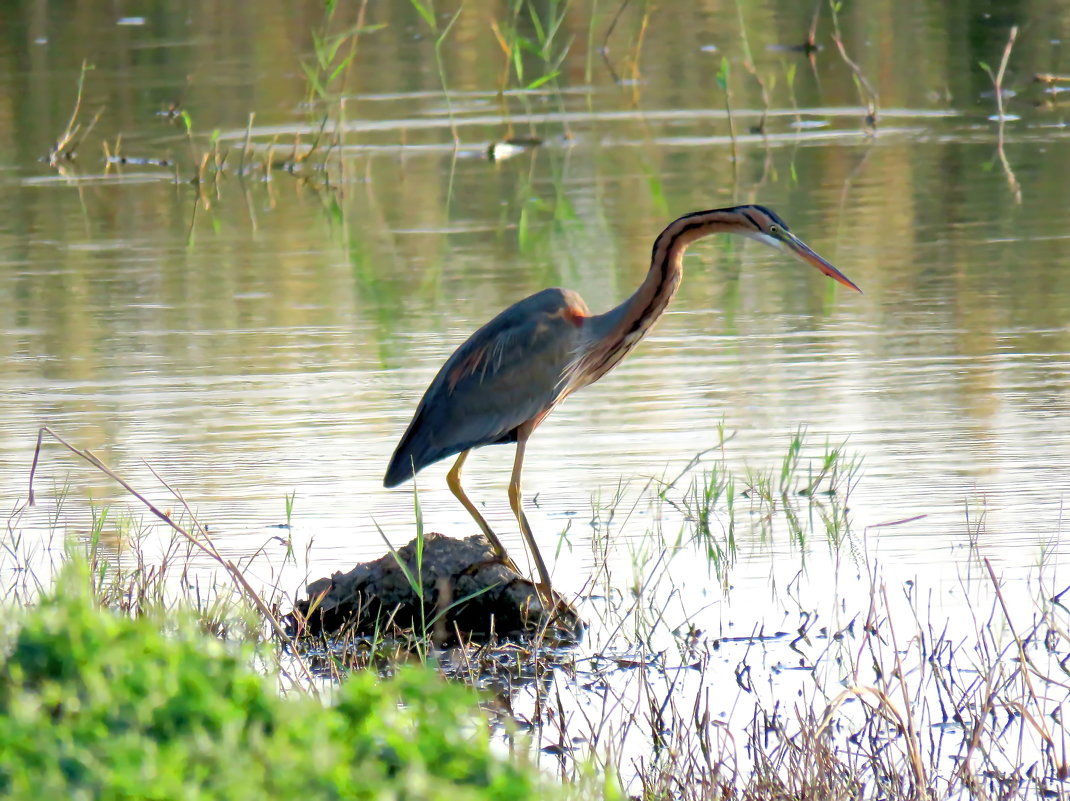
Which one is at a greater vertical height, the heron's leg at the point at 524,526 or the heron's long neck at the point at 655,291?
the heron's long neck at the point at 655,291

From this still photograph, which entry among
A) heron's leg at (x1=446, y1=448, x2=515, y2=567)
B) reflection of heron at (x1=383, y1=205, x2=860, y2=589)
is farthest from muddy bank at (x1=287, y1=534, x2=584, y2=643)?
reflection of heron at (x1=383, y1=205, x2=860, y2=589)

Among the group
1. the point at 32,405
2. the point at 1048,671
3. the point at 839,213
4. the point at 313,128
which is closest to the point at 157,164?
the point at 313,128

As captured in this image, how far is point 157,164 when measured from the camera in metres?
13.9

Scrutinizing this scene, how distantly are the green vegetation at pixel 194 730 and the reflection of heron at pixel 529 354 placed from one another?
10.5ft

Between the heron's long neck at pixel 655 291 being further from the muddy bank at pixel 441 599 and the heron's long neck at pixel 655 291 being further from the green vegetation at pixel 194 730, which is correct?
the green vegetation at pixel 194 730

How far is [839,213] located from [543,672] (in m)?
6.78

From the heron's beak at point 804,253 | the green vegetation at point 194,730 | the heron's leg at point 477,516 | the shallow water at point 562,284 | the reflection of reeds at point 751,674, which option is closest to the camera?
the green vegetation at point 194,730

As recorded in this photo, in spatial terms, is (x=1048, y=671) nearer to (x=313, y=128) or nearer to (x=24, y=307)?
(x=24, y=307)

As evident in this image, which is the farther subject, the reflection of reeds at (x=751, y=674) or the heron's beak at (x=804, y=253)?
the heron's beak at (x=804, y=253)

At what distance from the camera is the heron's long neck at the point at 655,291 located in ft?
19.0

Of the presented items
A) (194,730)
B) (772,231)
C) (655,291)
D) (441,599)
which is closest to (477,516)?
(441,599)

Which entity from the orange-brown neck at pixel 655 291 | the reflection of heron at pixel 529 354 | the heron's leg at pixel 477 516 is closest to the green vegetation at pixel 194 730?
the heron's leg at pixel 477 516

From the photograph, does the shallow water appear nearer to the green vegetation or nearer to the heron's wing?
the heron's wing

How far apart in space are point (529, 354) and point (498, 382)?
133 mm
